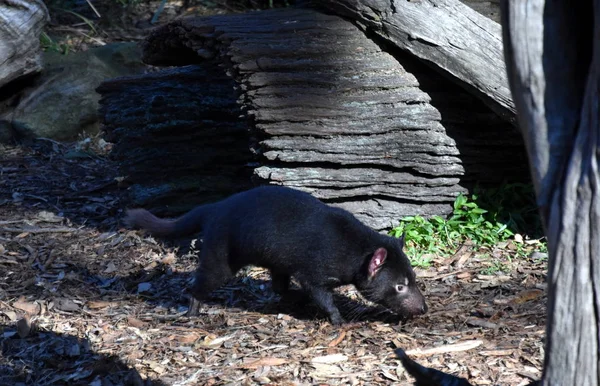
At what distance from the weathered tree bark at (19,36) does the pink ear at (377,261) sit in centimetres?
486

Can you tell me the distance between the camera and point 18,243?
5586mm

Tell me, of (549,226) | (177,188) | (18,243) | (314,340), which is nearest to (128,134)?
(177,188)

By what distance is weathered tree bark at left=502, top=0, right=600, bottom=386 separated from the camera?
2.06 meters

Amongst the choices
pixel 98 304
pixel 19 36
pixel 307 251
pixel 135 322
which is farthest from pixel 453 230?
pixel 19 36

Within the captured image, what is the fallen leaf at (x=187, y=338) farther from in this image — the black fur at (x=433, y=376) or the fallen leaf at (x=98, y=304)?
the black fur at (x=433, y=376)

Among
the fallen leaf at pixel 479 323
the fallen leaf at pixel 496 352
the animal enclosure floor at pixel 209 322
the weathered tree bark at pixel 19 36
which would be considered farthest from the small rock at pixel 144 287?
the weathered tree bark at pixel 19 36

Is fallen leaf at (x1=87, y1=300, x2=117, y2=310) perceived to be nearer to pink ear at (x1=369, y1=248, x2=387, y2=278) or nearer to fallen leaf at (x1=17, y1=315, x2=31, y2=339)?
fallen leaf at (x1=17, y1=315, x2=31, y2=339)

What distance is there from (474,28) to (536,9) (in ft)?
10.3

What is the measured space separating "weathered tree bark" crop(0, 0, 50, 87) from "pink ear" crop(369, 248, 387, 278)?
4857 mm

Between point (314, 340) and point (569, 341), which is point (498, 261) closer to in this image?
point (314, 340)

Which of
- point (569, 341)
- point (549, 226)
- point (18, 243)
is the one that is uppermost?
point (549, 226)

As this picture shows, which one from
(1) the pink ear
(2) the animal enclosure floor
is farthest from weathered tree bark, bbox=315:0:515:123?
(1) the pink ear

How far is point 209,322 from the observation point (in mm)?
4496

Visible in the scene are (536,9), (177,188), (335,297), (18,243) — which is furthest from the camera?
(177,188)
